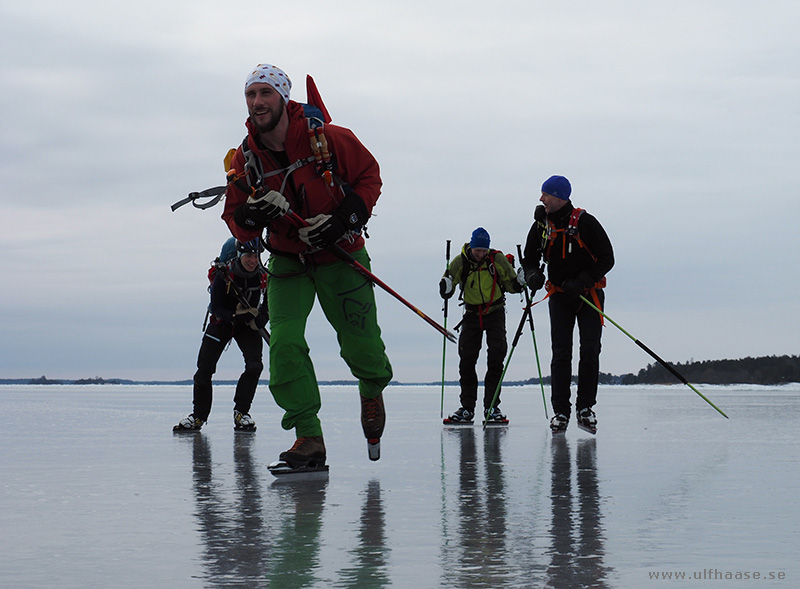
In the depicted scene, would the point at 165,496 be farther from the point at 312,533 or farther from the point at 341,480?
the point at 312,533

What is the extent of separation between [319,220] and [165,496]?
183 cm

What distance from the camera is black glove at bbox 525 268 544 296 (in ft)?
32.9

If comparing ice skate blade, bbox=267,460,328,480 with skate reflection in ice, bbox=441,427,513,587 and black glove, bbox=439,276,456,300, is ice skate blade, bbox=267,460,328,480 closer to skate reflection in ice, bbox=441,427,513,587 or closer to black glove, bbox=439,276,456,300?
skate reflection in ice, bbox=441,427,513,587

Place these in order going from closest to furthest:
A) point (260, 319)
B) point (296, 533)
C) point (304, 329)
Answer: point (296, 533) < point (304, 329) < point (260, 319)

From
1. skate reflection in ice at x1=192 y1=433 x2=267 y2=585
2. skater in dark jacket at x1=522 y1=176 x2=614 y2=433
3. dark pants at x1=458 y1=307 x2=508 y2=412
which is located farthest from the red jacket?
dark pants at x1=458 y1=307 x2=508 y2=412

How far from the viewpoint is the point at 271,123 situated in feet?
20.5

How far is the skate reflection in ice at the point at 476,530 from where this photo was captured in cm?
335

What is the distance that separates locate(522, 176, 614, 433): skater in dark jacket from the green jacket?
2128 millimetres

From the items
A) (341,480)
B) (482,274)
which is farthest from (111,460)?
(482,274)

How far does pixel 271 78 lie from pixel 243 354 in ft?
18.4

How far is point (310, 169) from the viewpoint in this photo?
639cm

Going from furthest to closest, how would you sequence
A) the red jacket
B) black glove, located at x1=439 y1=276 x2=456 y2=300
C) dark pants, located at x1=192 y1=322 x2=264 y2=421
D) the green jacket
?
black glove, located at x1=439 y1=276 x2=456 y2=300 < the green jacket < dark pants, located at x1=192 y1=322 x2=264 y2=421 < the red jacket

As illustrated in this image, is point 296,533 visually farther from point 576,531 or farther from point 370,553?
point 576,531

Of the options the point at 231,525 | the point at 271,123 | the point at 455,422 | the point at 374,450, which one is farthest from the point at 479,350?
the point at 231,525
